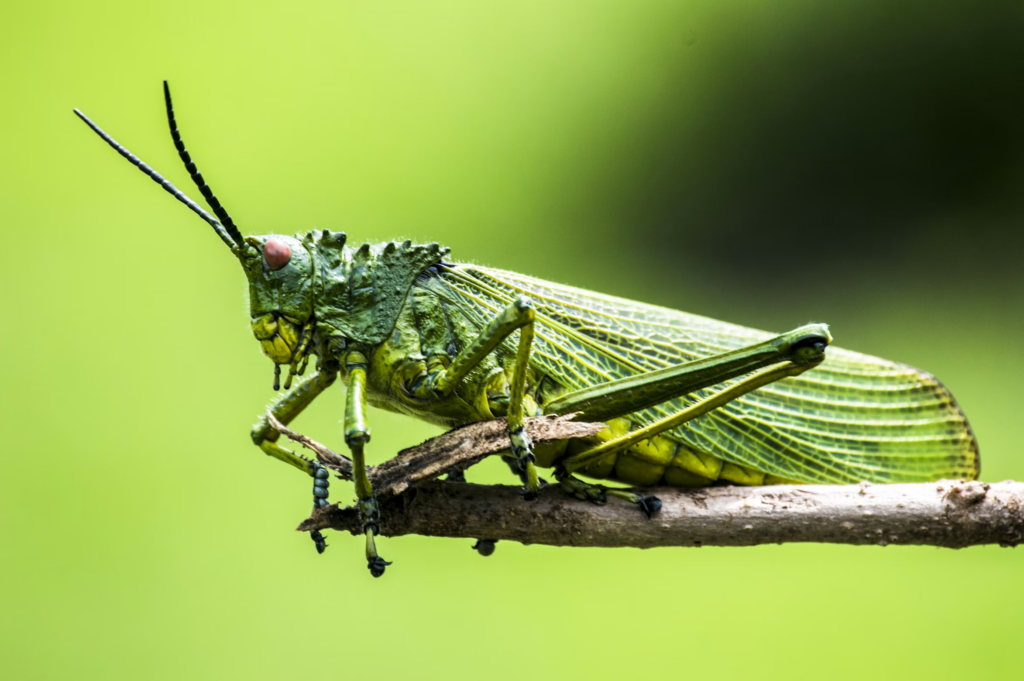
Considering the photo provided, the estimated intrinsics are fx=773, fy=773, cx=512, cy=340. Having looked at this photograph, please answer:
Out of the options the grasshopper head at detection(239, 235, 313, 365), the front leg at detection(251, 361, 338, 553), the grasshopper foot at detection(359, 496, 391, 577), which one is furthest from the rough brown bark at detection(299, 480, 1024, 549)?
the grasshopper head at detection(239, 235, 313, 365)

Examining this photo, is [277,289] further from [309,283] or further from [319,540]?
[319,540]

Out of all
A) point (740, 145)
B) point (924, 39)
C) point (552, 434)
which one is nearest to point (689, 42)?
point (740, 145)

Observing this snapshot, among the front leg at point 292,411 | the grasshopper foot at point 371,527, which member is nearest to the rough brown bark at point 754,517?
the grasshopper foot at point 371,527

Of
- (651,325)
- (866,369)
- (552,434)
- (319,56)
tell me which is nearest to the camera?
(552,434)

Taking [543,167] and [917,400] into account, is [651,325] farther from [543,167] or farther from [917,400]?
[543,167]

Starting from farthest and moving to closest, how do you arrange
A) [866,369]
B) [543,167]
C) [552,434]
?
[543,167] < [866,369] < [552,434]

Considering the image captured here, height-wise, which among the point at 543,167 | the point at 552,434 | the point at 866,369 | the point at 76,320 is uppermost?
the point at 543,167

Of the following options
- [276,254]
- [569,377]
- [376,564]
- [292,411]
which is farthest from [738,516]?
[276,254]

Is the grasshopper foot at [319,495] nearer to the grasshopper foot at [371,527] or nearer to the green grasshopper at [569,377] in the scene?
the green grasshopper at [569,377]
